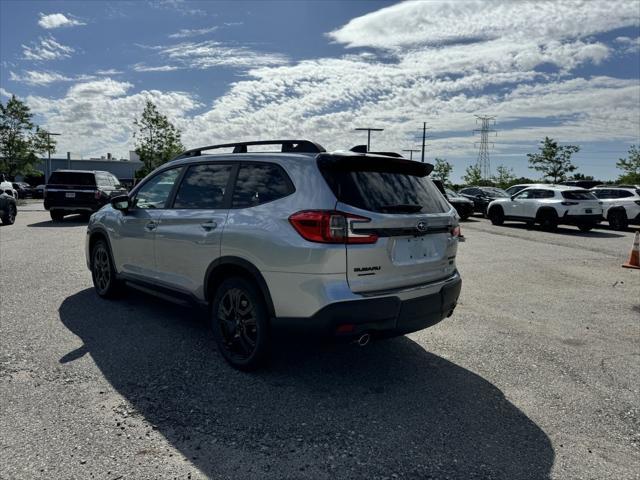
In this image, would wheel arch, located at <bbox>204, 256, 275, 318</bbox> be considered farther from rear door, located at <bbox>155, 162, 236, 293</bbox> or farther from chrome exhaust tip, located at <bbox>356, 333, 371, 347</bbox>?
chrome exhaust tip, located at <bbox>356, 333, 371, 347</bbox>

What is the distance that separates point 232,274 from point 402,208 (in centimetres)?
148

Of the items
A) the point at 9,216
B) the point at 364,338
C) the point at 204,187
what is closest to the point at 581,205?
the point at 204,187

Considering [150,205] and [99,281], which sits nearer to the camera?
[150,205]

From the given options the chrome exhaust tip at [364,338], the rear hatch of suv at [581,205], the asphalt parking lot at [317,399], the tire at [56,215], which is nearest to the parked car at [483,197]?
the rear hatch of suv at [581,205]

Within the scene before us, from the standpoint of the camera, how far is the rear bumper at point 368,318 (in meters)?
3.21

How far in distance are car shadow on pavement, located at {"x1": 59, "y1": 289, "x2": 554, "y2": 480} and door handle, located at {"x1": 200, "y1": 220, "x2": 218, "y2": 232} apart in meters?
1.14

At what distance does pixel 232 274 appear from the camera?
153 inches

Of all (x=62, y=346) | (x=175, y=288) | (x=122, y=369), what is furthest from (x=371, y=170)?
(x=62, y=346)

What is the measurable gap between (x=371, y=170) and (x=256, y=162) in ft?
3.21

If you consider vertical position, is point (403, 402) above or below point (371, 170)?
below

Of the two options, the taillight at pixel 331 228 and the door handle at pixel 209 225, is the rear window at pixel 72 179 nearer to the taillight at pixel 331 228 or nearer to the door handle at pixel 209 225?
the door handle at pixel 209 225

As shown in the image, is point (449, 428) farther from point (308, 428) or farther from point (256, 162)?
point (256, 162)

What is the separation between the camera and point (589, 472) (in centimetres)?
267

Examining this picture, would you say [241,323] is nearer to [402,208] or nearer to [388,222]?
[388,222]
